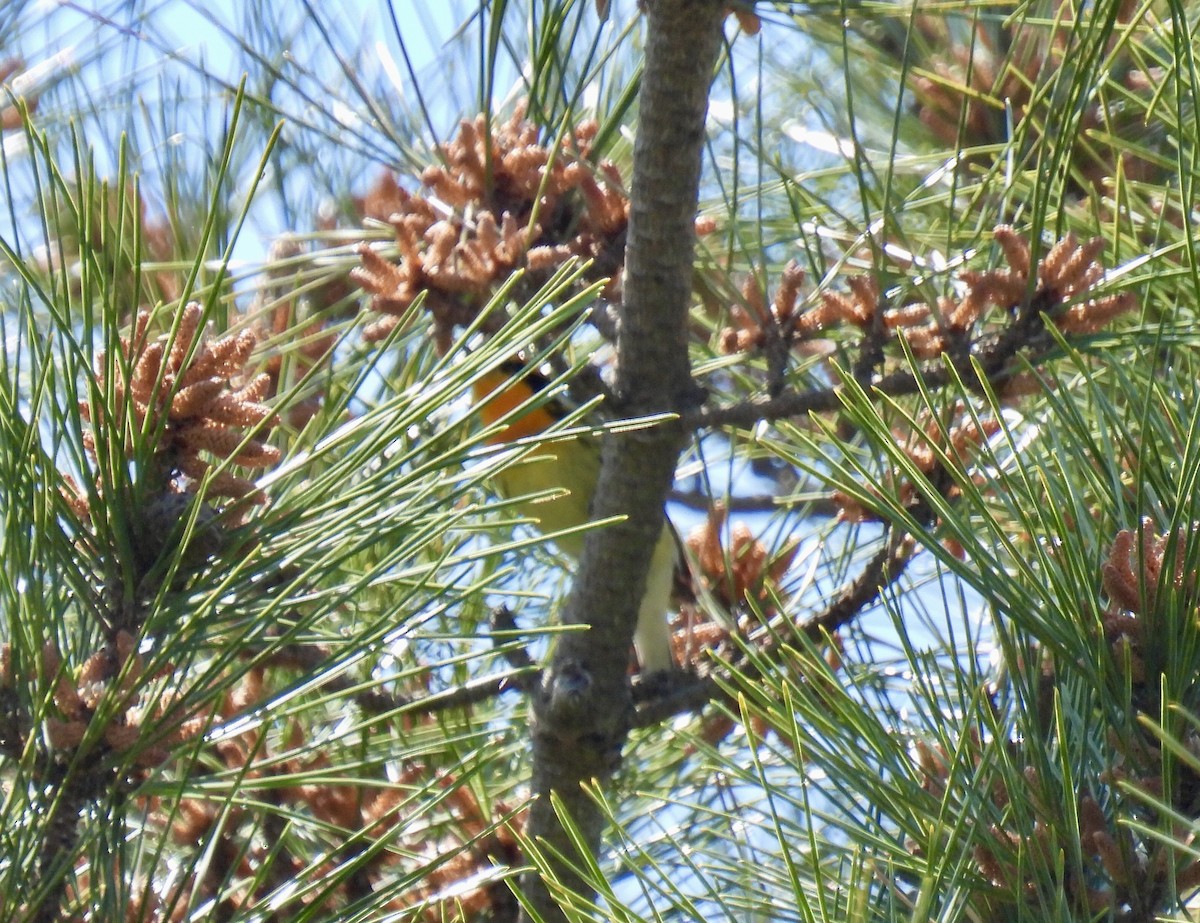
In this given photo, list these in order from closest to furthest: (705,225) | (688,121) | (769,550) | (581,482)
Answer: (688,121)
(705,225)
(769,550)
(581,482)

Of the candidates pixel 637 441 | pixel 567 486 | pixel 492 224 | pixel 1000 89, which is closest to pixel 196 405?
pixel 492 224

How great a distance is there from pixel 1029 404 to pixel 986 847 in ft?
2.32

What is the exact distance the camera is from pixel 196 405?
0.90m

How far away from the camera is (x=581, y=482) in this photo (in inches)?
105

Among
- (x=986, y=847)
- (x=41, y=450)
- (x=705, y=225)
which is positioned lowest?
(x=986, y=847)

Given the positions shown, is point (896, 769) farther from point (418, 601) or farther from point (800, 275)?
point (418, 601)

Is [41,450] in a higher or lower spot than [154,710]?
higher

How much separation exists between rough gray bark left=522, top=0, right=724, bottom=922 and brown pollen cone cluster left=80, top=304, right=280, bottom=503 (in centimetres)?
42

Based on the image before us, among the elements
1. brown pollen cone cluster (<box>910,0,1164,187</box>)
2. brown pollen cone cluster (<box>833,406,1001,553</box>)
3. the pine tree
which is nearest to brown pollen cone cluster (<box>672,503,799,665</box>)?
the pine tree

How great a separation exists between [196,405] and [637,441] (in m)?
0.56

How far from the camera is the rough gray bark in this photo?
1.16m

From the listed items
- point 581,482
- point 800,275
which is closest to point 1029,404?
point 800,275

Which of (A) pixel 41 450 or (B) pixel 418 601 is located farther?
(B) pixel 418 601

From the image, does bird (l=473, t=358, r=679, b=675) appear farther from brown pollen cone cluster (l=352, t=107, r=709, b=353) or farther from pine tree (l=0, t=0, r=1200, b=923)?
brown pollen cone cluster (l=352, t=107, r=709, b=353)
